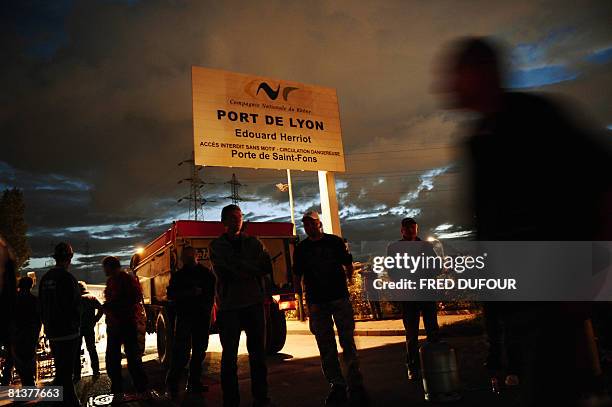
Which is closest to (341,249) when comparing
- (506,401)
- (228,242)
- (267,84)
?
(228,242)

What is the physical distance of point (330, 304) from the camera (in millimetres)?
4922

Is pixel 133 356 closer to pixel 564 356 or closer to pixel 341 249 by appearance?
pixel 341 249

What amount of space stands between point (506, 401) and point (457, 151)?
3007 mm

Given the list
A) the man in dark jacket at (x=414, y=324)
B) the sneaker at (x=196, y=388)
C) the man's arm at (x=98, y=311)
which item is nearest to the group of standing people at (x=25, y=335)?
the man's arm at (x=98, y=311)

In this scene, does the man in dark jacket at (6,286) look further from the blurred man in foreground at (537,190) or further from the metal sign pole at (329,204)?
the metal sign pole at (329,204)

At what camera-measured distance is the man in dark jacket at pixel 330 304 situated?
4.76 m

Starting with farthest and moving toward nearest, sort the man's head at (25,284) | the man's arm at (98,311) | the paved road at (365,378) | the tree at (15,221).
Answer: the tree at (15,221), the man's head at (25,284), the man's arm at (98,311), the paved road at (365,378)

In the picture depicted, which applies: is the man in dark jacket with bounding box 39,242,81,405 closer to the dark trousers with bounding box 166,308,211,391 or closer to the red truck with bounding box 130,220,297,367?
the dark trousers with bounding box 166,308,211,391

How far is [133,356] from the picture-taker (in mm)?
5770

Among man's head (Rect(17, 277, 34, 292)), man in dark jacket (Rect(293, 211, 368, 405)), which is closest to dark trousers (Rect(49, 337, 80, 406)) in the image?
man's head (Rect(17, 277, 34, 292))

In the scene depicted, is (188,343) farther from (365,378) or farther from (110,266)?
Answer: (365,378)

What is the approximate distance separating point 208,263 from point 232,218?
447cm

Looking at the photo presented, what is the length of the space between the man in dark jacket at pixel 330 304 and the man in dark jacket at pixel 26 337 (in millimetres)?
3832

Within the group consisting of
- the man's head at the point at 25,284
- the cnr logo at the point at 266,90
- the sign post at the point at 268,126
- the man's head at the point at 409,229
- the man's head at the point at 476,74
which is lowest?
Answer: the man's head at the point at 25,284
